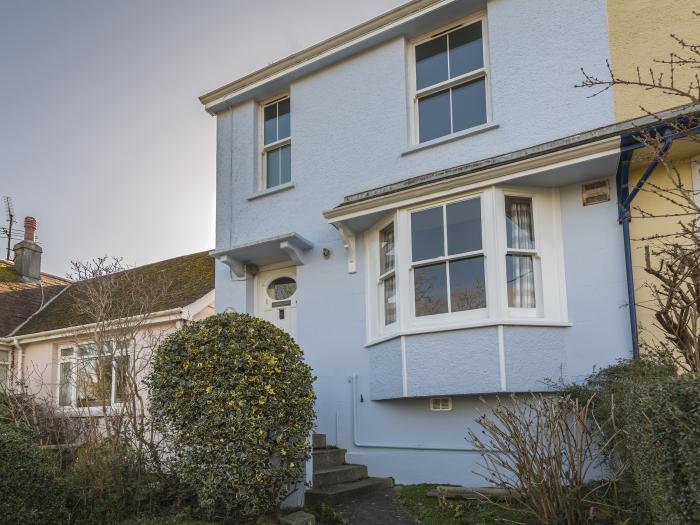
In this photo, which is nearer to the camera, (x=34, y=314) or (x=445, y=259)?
(x=445, y=259)

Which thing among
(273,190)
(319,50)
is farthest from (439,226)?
(319,50)

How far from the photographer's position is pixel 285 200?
10266mm

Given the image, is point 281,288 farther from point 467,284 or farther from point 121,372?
point 467,284

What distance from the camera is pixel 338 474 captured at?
304 inches

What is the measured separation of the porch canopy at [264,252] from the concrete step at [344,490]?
3582mm

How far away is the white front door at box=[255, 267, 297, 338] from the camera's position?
10.2 m

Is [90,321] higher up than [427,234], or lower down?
lower down

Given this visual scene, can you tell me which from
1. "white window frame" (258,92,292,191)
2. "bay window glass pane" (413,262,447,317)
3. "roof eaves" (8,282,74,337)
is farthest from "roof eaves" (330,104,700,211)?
"roof eaves" (8,282,74,337)

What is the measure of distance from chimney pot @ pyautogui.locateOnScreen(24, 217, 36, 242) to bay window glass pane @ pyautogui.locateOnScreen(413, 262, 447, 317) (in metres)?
15.6

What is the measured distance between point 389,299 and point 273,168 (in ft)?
12.2

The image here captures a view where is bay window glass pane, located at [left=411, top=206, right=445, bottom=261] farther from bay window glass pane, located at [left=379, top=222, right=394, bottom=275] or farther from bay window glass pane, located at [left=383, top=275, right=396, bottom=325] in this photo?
bay window glass pane, located at [left=383, top=275, right=396, bottom=325]

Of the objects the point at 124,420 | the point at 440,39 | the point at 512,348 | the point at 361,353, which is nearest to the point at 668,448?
the point at 512,348

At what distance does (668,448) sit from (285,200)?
7575mm

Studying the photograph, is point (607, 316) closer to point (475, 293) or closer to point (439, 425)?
point (475, 293)
